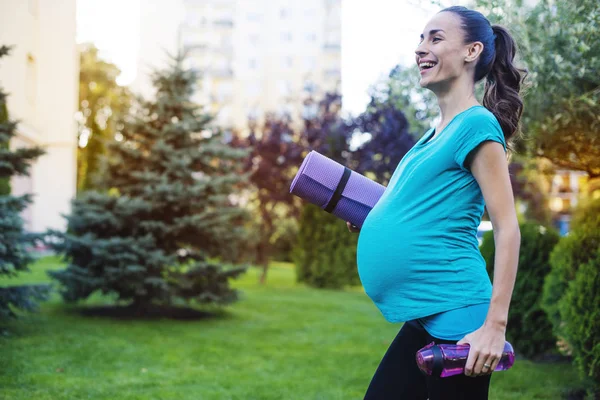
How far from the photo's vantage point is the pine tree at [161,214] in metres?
7.62

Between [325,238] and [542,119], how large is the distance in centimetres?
857

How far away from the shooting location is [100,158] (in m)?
8.22

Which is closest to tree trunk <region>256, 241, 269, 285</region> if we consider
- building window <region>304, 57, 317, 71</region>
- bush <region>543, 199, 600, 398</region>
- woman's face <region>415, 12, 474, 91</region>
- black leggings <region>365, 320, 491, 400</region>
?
bush <region>543, 199, 600, 398</region>

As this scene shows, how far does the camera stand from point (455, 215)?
1.77m

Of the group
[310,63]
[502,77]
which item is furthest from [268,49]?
[502,77]

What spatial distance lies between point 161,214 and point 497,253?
6.98 meters

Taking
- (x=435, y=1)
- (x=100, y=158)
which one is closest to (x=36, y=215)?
(x=100, y=158)

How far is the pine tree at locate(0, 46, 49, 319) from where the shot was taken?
6086 mm

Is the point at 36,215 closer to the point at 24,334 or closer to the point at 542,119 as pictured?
the point at 24,334

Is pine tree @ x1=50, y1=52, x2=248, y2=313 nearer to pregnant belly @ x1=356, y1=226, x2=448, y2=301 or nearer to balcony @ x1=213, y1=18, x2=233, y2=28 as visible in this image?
pregnant belly @ x1=356, y1=226, x2=448, y2=301

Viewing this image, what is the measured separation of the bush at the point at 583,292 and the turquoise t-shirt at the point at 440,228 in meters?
3.03

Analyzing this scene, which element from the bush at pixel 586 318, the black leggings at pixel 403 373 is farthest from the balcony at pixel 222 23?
the black leggings at pixel 403 373

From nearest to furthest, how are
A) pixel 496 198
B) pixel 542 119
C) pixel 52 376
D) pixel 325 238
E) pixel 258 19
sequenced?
pixel 496 198
pixel 52 376
pixel 542 119
pixel 325 238
pixel 258 19

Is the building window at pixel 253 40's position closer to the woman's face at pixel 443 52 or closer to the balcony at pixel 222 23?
the balcony at pixel 222 23
